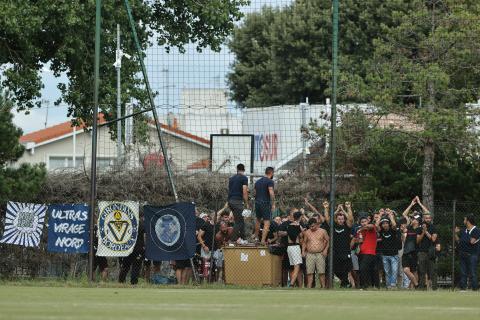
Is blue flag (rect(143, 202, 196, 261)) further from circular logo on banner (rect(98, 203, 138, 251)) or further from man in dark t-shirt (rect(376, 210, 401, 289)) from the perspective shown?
man in dark t-shirt (rect(376, 210, 401, 289))

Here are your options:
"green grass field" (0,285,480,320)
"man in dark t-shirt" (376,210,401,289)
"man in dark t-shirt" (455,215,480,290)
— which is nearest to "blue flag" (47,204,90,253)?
"man in dark t-shirt" (376,210,401,289)

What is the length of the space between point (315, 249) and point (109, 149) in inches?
756

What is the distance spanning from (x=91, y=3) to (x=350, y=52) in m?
30.5

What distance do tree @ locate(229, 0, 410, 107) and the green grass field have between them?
130ft

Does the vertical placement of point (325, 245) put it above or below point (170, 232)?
below

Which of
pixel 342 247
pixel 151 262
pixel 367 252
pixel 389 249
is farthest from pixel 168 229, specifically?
pixel 389 249

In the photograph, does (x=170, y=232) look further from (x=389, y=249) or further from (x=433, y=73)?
(x=433, y=73)

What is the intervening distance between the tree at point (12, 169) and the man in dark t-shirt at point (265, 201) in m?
5.00

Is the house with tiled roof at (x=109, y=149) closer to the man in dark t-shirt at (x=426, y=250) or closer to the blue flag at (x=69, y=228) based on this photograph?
the blue flag at (x=69, y=228)

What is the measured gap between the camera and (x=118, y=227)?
27000mm

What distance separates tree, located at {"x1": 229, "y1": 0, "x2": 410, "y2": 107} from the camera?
61125 millimetres

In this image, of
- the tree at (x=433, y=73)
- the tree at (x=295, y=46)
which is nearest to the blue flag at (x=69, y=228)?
the tree at (x=433, y=73)

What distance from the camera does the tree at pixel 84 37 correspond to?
107ft

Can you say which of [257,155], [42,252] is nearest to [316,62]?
[257,155]
